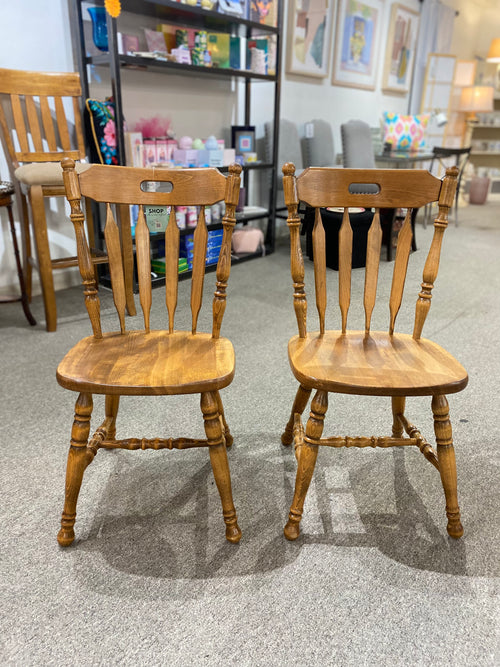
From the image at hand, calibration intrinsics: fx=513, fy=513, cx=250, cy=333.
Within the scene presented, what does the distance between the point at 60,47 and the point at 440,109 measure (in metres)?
5.27

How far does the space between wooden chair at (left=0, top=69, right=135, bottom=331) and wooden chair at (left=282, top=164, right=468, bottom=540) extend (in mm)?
1265

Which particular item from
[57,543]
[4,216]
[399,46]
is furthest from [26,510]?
[399,46]

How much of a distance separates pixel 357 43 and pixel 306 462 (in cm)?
492

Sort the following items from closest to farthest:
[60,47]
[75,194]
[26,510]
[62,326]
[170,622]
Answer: [170,622] → [75,194] → [26,510] → [62,326] → [60,47]

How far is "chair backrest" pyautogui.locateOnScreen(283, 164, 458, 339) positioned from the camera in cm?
130

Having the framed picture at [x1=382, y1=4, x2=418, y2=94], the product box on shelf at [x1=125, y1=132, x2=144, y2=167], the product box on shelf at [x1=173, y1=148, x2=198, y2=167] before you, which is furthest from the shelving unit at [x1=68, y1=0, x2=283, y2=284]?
the framed picture at [x1=382, y1=4, x2=418, y2=94]

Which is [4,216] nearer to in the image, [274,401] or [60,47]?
[60,47]

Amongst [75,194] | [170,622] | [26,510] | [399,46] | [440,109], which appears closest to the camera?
[170,622]

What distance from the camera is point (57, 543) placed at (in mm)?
1258

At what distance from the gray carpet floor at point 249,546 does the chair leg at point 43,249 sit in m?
0.42

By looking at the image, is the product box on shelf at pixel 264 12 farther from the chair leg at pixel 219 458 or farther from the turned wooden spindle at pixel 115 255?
the chair leg at pixel 219 458

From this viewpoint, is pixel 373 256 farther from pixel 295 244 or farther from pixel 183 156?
pixel 183 156

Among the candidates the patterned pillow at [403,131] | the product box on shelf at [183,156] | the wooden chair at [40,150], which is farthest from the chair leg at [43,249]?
the patterned pillow at [403,131]

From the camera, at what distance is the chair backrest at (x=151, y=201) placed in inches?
49.8
